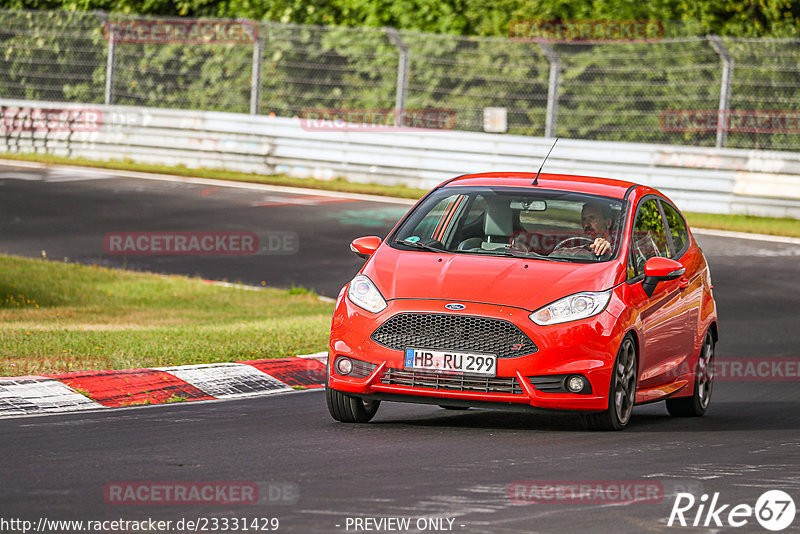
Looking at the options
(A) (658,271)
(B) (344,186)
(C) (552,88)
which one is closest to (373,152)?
(B) (344,186)

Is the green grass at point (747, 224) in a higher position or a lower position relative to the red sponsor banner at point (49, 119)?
lower

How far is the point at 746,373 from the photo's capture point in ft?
41.9

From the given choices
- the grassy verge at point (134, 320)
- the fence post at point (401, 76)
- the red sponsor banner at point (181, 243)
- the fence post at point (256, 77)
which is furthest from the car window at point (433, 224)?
the fence post at point (256, 77)

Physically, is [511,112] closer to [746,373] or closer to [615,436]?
[746,373]

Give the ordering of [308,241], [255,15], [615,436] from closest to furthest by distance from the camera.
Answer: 1. [615,436]
2. [308,241]
3. [255,15]

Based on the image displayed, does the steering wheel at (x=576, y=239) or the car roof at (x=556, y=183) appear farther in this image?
the car roof at (x=556, y=183)

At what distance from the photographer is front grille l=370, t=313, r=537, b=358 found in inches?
332

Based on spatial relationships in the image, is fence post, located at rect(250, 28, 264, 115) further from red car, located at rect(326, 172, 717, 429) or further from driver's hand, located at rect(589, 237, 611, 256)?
driver's hand, located at rect(589, 237, 611, 256)

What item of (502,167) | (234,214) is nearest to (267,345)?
(234,214)

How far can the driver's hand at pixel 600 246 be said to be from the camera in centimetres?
930

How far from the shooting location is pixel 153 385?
397 inches

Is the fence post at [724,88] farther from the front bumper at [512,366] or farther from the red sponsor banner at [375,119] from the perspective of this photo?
the front bumper at [512,366]

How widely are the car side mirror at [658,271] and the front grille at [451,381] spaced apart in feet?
4.60

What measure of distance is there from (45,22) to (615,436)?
2363 centimetres
